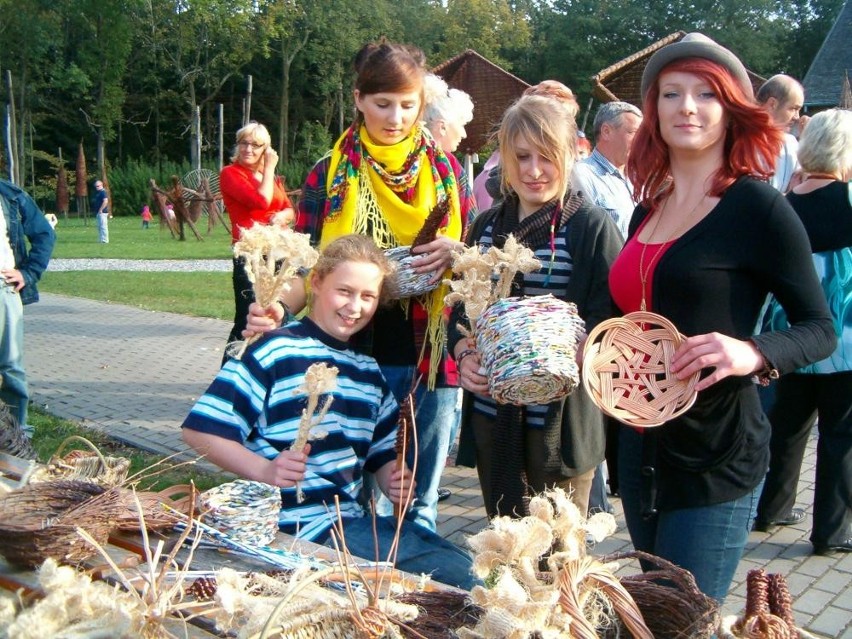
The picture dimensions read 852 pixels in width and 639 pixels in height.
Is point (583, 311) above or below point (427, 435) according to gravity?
above

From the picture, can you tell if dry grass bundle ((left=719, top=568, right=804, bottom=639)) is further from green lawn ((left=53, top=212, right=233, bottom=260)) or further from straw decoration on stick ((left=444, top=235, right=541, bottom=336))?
green lawn ((left=53, top=212, right=233, bottom=260))

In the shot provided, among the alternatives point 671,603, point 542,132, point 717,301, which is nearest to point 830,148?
Answer: point 542,132

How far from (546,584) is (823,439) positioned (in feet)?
10.4

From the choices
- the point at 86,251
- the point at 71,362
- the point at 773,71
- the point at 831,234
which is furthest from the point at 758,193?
the point at 773,71

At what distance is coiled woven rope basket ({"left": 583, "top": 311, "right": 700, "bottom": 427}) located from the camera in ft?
6.29

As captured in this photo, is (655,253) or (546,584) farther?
(655,253)

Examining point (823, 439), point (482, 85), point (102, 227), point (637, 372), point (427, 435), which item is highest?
point (482, 85)

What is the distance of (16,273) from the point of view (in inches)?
211

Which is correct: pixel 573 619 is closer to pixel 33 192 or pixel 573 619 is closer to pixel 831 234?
pixel 831 234

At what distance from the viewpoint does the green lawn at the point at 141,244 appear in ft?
62.3

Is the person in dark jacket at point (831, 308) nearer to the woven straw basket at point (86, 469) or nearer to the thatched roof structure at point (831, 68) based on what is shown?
the woven straw basket at point (86, 469)

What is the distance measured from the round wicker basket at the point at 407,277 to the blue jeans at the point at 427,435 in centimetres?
36

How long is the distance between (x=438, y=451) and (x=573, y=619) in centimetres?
199

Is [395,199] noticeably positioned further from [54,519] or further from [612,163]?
[612,163]
